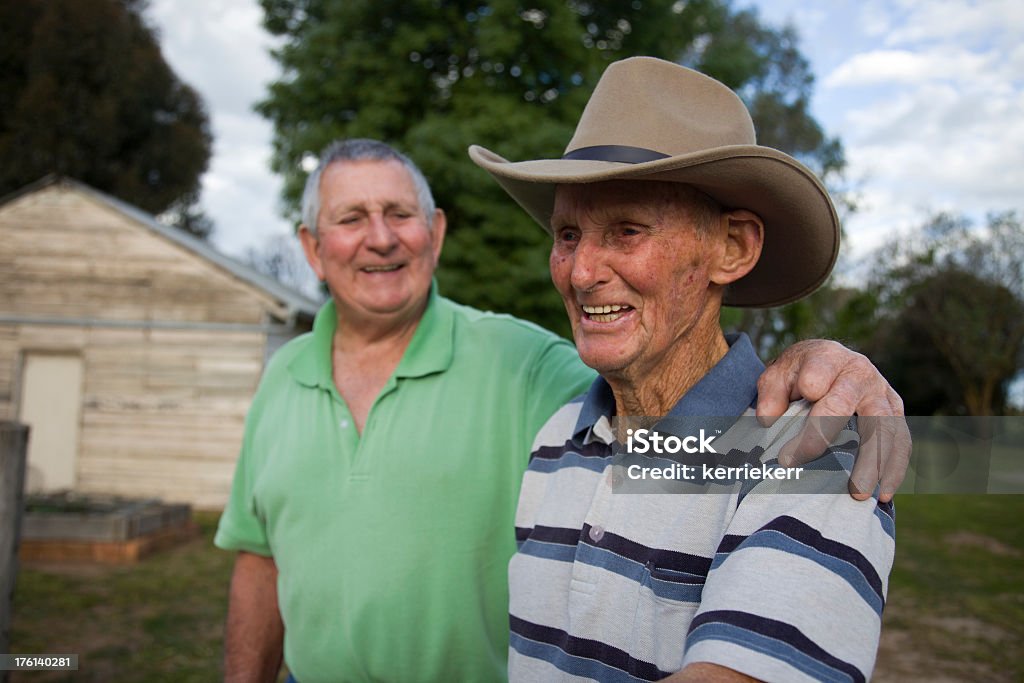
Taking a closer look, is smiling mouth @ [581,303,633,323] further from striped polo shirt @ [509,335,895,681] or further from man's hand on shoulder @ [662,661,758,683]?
man's hand on shoulder @ [662,661,758,683]

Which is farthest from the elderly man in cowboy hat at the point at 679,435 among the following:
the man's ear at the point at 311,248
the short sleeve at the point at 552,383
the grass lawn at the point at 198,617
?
the grass lawn at the point at 198,617

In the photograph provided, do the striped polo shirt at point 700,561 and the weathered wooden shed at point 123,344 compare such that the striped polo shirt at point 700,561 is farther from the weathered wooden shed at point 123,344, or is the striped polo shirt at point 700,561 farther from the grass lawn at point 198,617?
the weathered wooden shed at point 123,344

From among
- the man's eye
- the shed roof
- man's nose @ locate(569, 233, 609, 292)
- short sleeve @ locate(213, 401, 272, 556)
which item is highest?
the shed roof

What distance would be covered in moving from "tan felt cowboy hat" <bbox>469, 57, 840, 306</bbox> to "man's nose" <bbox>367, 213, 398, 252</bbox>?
28.4 inches

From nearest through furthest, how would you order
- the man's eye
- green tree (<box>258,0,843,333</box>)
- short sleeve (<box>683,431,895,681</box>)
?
short sleeve (<box>683,431,895,681</box>) → the man's eye → green tree (<box>258,0,843,333</box>)

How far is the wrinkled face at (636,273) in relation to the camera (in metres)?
1.68

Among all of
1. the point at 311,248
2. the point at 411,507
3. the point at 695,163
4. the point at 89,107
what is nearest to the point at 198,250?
the point at 311,248

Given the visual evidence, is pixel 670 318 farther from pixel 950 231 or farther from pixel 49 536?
pixel 950 231

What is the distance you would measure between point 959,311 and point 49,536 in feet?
82.8

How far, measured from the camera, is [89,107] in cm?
2347

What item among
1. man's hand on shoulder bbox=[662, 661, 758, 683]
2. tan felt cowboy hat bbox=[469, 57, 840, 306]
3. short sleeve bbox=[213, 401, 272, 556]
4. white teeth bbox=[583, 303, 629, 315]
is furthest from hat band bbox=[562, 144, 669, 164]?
short sleeve bbox=[213, 401, 272, 556]

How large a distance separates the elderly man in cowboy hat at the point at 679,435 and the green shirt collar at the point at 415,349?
0.59 m

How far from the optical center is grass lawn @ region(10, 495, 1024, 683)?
615cm

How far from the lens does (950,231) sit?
26.1m
